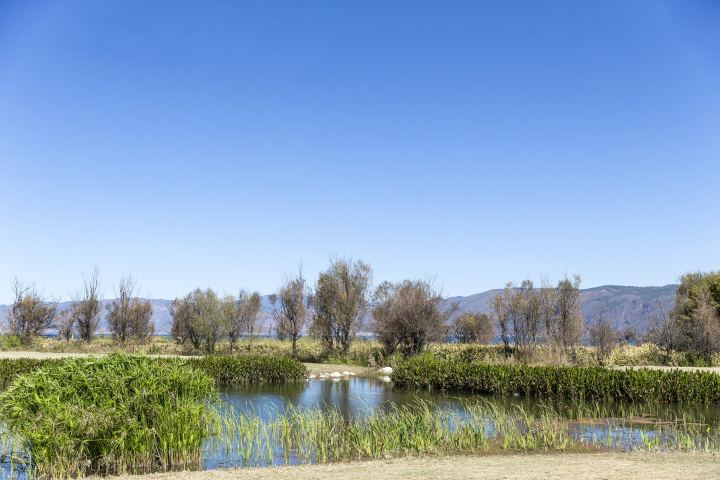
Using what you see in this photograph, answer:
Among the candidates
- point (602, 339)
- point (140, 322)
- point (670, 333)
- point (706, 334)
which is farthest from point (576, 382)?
point (140, 322)

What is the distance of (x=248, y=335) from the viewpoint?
33.7 m

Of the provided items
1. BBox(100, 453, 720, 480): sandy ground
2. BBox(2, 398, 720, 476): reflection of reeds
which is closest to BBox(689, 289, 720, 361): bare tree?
BBox(2, 398, 720, 476): reflection of reeds

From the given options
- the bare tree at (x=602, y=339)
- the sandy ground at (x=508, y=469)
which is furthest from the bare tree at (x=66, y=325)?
the sandy ground at (x=508, y=469)

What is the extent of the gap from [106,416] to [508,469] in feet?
18.3

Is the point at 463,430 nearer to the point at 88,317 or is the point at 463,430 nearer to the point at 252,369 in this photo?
the point at 252,369

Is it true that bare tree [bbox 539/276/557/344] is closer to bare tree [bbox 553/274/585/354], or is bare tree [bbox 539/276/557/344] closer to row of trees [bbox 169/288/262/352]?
bare tree [bbox 553/274/585/354]

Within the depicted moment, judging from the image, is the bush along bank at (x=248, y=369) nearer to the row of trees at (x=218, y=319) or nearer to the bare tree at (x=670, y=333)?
the row of trees at (x=218, y=319)

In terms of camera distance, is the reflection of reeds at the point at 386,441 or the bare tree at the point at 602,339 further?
the bare tree at the point at 602,339

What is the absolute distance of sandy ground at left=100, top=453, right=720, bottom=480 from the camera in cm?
662

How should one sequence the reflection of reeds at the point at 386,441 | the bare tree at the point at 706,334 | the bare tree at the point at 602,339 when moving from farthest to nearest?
the bare tree at the point at 602,339
the bare tree at the point at 706,334
the reflection of reeds at the point at 386,441

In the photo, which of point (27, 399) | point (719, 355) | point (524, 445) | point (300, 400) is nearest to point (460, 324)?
point (719, 355)

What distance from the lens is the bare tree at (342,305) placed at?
2942 cm

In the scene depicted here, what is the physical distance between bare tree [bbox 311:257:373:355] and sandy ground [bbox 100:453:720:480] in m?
21.1

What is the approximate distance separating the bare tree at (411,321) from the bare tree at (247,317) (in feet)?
30.1
